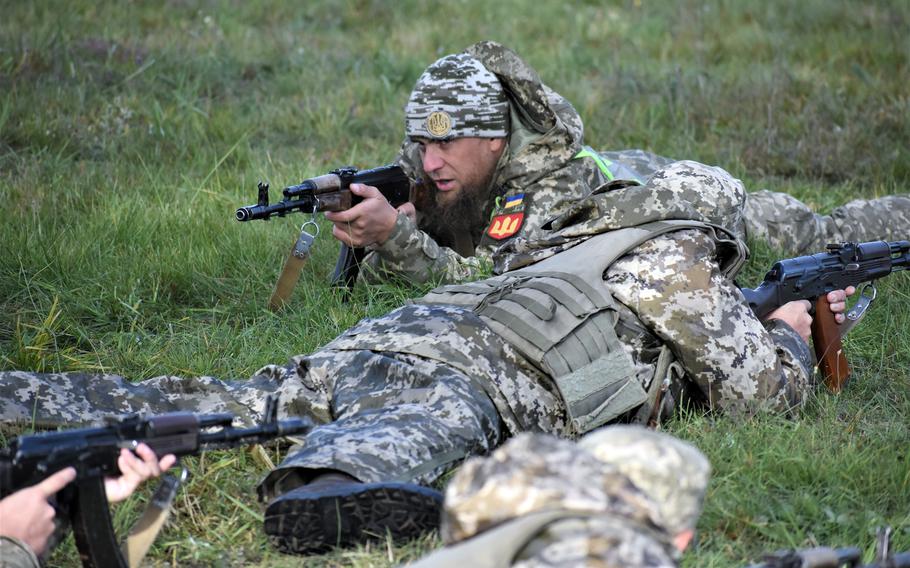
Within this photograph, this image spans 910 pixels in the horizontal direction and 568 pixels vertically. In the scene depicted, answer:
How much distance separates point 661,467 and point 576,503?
242 mm

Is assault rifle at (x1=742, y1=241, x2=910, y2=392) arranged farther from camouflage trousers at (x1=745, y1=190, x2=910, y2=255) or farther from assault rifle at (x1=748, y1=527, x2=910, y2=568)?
assault rifle at (x1=748, y1=527, x2=910, y2=568)

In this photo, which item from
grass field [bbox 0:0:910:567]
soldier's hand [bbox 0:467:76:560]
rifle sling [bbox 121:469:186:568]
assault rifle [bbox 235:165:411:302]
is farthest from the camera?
assault rifle [bbox 235:165:411:302]

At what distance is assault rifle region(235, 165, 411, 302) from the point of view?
5.65m

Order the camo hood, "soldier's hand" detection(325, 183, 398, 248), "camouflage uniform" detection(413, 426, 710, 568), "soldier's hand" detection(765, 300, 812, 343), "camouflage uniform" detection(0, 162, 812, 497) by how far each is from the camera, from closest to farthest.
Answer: "camouflage uniform" detection(413, 426, 710, 568), "camouflage uniform" detection(0, 162, 812, 497), "soldier's hand" detection(765, 300, 812, 343), "soldier's hand" detection(325, 183, 398, 248), the camo hood

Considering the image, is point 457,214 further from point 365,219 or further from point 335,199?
point 335,199

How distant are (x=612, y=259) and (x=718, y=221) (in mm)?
646

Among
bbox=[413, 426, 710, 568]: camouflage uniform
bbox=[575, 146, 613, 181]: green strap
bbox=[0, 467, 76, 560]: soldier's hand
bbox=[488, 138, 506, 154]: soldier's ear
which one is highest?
bbox=[413, 426, 710, 568]: camouflage uniform

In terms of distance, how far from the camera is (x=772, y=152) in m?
8.47

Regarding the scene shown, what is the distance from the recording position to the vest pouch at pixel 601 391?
4.49 metres

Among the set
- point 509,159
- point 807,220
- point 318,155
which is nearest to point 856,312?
point 807,220

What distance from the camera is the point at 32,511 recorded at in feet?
10.7

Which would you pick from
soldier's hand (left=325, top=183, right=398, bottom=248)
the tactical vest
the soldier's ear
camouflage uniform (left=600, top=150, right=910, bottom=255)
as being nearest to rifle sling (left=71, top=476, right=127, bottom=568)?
the tactical vest

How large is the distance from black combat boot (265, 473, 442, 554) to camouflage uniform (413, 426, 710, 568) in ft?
3.56

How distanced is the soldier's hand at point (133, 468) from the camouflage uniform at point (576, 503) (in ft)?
3.52
